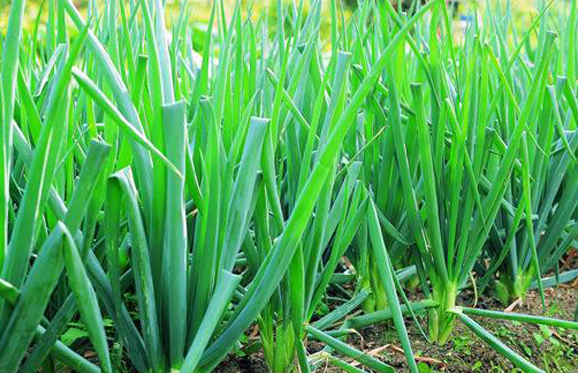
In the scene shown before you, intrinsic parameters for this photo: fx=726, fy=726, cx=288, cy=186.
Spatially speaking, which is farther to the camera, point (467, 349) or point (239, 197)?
point (467, 349)

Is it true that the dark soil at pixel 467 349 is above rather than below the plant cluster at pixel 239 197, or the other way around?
below

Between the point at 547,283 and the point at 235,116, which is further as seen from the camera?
the point at 547,283

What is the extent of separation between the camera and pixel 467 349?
43.1 inches

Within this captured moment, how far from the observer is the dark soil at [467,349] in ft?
3.37

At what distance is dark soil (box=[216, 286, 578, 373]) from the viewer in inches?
40.5

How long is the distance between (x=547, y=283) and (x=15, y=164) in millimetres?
901

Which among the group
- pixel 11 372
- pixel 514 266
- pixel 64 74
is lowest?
pixel 514 266

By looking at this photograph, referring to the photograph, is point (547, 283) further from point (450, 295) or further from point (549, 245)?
point (450, 295)

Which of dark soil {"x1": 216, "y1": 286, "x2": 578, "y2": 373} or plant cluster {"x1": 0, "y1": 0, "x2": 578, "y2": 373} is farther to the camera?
dark soil {"x1": 216, "y1": 286, "x2": 578, "y2": 373}

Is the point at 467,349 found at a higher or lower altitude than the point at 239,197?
lower

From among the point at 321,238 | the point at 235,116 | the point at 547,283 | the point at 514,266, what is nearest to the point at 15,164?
the point at 235,116

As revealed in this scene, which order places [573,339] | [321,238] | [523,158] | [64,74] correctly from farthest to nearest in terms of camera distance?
[573,339] < [523,158] < [321,238] < [64,74]

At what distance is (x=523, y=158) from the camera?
99 cm

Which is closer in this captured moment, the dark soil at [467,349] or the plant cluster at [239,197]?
the plant cluster at [239,197]
